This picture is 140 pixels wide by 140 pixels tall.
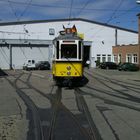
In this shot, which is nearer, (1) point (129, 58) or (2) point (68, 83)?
(2) point (68, 83)

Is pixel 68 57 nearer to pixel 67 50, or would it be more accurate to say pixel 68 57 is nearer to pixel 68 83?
pixel 67 50

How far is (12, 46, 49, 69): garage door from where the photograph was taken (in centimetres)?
6159

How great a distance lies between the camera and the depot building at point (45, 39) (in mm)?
61500

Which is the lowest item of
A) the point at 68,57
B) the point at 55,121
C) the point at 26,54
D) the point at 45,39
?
the point at 55,121

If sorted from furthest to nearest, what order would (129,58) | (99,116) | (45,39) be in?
(45,39) → (129,58) → (99,116)

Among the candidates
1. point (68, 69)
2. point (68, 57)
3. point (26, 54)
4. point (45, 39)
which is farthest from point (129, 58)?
point (68, 69)

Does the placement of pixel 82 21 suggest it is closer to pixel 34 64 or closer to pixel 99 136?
pixel 34 64

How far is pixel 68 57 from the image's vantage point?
68.9 ft

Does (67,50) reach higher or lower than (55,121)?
higher

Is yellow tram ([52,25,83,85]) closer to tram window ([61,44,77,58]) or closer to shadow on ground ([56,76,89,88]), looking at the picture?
tram window ([61,44,77,58])

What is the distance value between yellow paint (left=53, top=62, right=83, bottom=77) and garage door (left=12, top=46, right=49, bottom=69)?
41.4 metres

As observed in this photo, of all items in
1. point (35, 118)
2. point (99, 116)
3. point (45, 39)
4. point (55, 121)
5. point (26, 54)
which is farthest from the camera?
point (45, 39)

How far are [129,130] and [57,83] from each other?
560 inches

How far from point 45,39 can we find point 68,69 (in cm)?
4444
